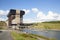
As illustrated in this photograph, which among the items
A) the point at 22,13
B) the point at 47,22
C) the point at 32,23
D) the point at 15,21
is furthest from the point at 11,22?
the point at 47,22

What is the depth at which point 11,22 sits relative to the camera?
134m

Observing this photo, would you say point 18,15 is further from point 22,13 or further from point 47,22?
point 47,22

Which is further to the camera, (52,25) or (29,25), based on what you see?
(29,25)

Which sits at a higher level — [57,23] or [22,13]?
[22,13]

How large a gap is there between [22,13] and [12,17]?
1070 cm

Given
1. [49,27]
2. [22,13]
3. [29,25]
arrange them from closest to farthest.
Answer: [49,27] → [22,13] → [29,25]

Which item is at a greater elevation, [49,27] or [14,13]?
[14,13]

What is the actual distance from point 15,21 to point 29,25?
18208 mm

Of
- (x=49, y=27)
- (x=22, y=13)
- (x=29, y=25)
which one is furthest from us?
(x=29, y=25)

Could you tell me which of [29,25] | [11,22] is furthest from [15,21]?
[29,25]

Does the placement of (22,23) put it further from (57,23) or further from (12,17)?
(57,23)

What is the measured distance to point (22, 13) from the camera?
137000mm

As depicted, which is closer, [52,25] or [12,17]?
[52,25]

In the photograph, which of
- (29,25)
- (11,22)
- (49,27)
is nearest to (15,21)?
(11,22)
